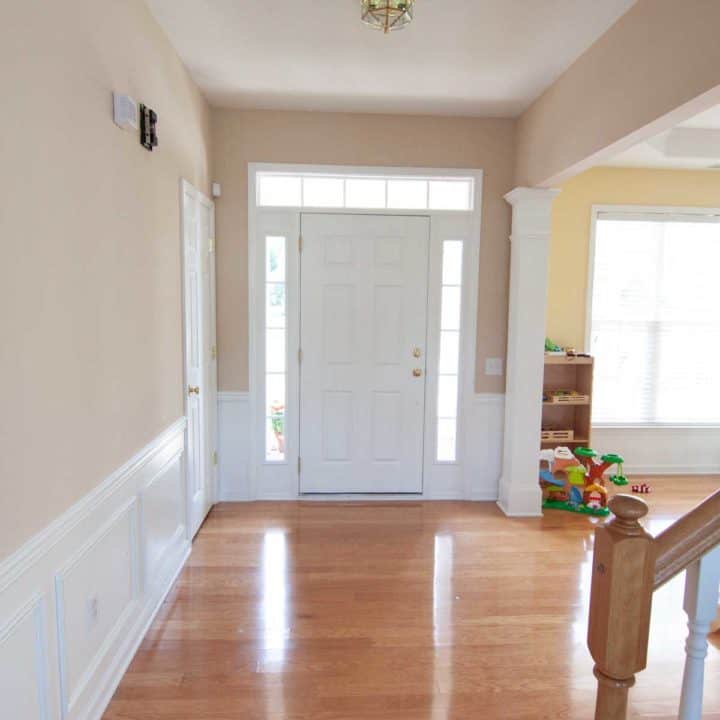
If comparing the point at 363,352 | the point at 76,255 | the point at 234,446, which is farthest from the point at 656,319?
the point at 76,255

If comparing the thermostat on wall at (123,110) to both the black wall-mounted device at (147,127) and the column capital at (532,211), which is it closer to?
the black wall-mounted device at (147,127)

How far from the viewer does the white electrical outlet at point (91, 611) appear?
73.1 inches

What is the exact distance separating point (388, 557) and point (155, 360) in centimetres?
171

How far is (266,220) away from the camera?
3861mm

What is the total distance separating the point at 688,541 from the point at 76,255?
1.79m

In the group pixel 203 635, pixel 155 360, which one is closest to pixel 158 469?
pixel 155 360

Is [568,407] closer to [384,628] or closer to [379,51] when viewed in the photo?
[384,628]

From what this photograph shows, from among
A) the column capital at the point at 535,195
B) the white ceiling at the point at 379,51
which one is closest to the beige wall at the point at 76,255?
the white ceiling at the point at 379,51

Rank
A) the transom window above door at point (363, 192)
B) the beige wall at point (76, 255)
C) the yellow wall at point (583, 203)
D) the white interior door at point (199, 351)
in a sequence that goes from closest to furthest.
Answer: the beige wall at point (76, 255)
the white interior door at point (199, 351)
the transom window above door at point (363, 192)
the yellow wall at point (583, 203)

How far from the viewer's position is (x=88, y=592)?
6.12ft

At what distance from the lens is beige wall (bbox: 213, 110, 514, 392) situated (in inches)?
149

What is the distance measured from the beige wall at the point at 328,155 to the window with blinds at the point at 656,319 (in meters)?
1.30

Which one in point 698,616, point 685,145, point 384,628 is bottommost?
point 384,628

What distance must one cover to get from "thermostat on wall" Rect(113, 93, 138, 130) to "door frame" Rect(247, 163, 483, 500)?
1.73 meters
